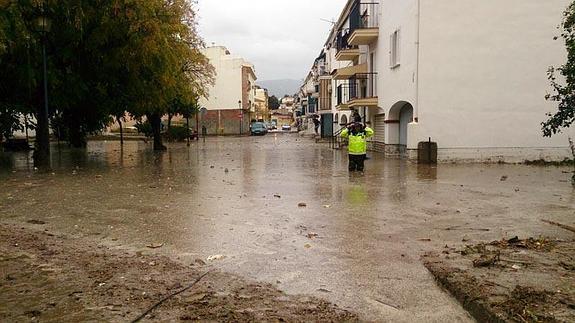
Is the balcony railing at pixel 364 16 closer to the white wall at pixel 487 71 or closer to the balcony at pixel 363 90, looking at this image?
the balcony at pixel 363 90

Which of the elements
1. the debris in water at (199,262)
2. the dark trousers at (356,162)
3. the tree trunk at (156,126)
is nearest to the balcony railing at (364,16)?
the dark trousers at (356,162)

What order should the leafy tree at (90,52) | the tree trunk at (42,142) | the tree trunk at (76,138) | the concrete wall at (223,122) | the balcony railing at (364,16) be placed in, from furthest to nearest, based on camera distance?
the concrete wall at (223,122) → the tree trunk at (76,138) → the balcony railing at (364,16) → the tree trunk at (42,142) → the leafy tree at (90,52)

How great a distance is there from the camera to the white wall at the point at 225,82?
68.4 metres

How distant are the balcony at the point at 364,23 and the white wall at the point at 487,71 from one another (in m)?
6.40

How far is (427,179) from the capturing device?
1388cm

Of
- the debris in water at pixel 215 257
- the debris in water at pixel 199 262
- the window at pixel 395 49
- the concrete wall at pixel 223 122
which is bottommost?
the debris in water at pixel 199 262

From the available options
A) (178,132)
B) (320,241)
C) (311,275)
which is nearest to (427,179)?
(320,241)

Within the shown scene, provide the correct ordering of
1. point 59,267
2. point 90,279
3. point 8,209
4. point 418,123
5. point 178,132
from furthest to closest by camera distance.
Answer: point 178,132 < point 418,123 < point 8,209 < point 59,267 < point 90,279

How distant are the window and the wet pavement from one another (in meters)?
7.76

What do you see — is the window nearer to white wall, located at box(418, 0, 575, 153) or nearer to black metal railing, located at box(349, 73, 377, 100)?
white wall, located at box(418, 0, 575, 153)

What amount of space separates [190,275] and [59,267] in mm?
1591

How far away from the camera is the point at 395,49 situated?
21656 mm

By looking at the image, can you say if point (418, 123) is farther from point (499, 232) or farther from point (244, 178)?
point (499, 232)

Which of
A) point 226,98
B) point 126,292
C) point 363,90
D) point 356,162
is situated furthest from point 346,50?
point 226,98
